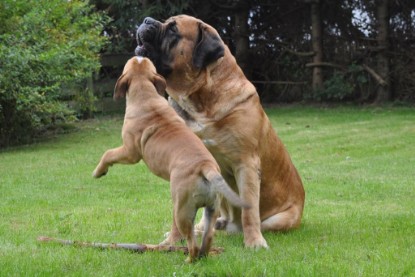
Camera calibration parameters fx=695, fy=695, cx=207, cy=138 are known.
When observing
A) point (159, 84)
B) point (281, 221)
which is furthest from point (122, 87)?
point (281, 221)

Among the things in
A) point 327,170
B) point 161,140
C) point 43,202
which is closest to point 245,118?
point 161,140

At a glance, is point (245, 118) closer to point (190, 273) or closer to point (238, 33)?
point (190, 273)

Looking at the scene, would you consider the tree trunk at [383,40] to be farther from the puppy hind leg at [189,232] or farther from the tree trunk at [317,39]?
the puppy hind leg at [189,232]

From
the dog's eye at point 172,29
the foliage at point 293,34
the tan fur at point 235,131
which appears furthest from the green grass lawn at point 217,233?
the foliage at point 293,34

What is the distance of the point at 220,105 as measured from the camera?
560cm

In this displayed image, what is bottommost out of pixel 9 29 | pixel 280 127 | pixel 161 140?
pixel 280 127

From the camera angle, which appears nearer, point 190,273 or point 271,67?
point 190,273

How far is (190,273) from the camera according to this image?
4.38 meters

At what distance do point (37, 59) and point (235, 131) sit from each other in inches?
297

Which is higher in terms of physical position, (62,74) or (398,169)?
(62,74)

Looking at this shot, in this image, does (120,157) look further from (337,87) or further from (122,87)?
(337,87)

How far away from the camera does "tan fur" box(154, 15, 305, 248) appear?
552cm

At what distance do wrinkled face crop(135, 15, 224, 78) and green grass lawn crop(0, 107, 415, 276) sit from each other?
148 centimetres

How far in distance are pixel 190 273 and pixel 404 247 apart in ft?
5.99
